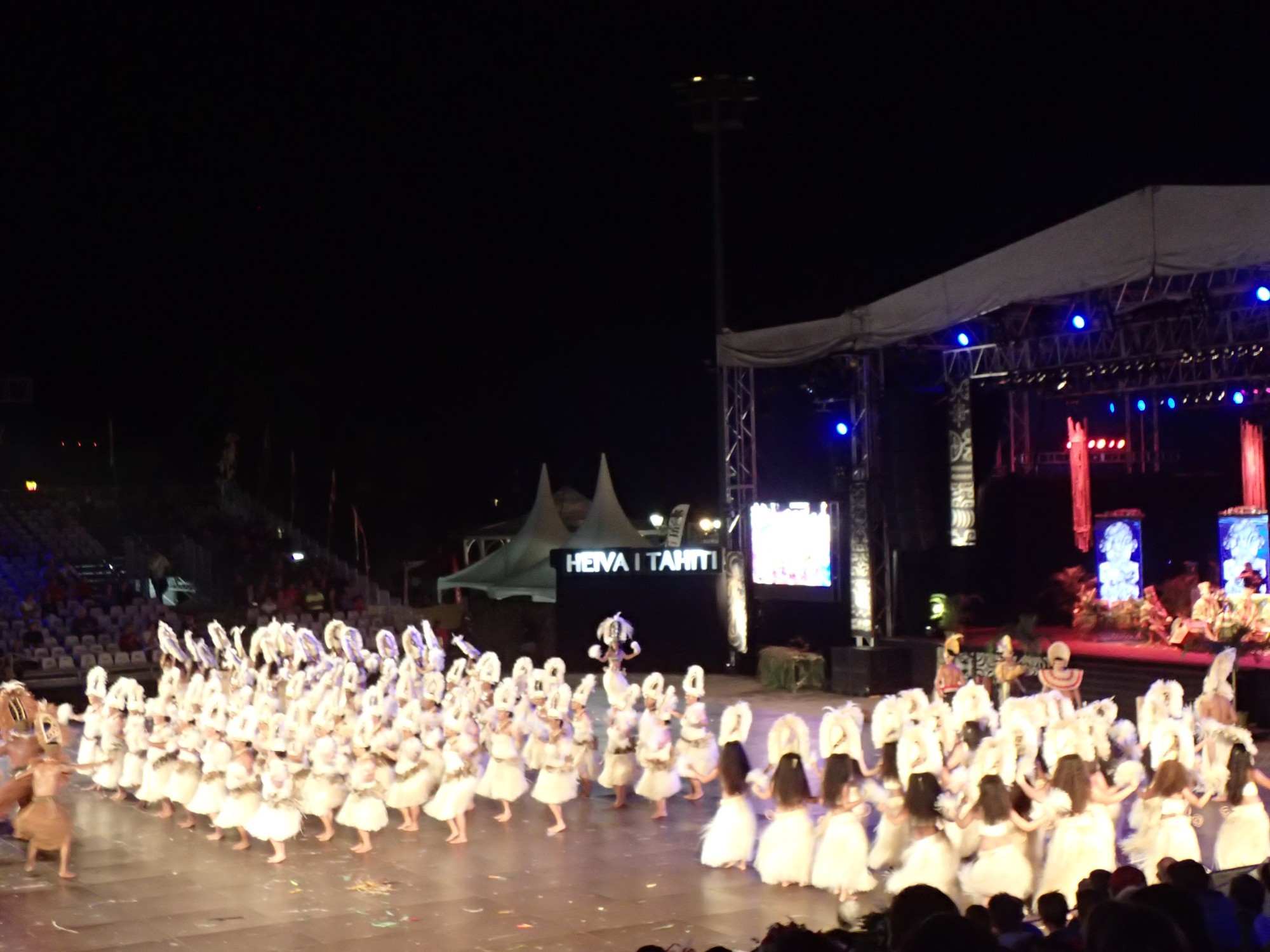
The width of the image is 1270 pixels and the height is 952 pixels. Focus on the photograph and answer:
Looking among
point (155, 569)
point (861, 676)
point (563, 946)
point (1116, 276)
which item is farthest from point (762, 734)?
point (155, 569)

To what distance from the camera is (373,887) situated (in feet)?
36.6

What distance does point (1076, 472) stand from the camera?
2342 cm

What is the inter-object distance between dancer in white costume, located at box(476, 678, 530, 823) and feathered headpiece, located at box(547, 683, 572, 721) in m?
0.32

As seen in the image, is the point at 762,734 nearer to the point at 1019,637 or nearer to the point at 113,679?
the point at 1019,637

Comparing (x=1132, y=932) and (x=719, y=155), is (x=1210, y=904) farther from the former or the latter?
(x=719, y=155)

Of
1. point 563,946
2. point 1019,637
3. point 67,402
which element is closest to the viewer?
point 563,946

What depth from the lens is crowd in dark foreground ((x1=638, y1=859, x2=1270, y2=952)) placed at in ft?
14.0

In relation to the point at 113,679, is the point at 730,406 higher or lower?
higher

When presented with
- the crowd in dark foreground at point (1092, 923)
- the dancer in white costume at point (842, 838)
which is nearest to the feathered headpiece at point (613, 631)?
the dancer in white costume at point (842, 838)

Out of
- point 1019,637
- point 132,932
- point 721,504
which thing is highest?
point 721,504

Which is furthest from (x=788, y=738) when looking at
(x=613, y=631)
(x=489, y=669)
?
(x=613, y=631)

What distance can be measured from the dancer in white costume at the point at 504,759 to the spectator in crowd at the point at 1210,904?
868 cm

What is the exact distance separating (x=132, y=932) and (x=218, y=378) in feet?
94.9

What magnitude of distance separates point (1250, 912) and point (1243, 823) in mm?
5762
